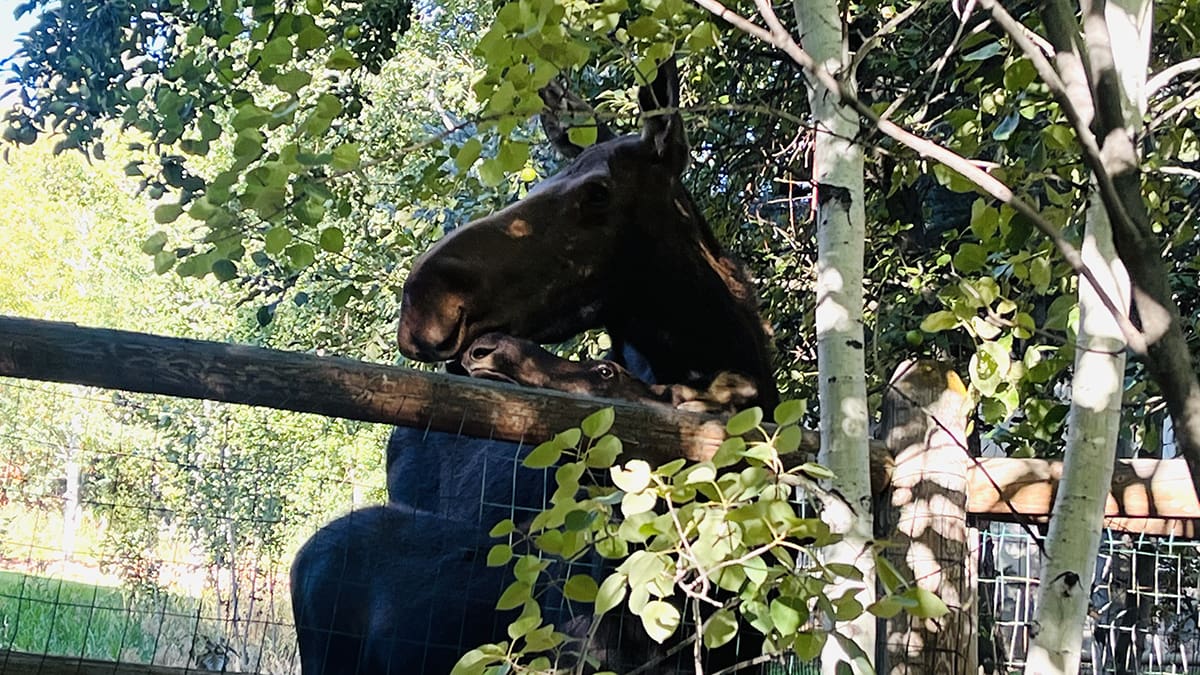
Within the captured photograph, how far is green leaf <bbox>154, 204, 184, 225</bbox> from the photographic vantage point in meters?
1.67

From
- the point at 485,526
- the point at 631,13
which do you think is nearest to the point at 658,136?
the point at 631,13

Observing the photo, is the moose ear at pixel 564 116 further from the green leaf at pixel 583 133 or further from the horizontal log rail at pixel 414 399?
the horizontal log rail at pixel 414 399

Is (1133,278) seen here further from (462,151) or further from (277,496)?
(277,496)

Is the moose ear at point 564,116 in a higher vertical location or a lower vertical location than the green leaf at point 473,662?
higher

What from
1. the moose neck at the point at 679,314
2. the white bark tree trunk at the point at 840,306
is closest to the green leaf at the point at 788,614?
the white bark tree trunk at the point at 840,306

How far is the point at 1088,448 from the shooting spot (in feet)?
5.36

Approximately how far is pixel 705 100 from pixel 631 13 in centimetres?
67

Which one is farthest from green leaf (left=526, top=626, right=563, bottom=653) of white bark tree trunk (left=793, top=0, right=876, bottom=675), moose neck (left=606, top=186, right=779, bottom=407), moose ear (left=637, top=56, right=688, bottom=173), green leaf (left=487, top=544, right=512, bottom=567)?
moose ear (left=637, top=56, right=688, bottom=173)

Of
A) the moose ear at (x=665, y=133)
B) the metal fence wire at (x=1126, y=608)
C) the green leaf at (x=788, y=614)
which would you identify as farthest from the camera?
the metal fence wire at (x=1126, y=608)

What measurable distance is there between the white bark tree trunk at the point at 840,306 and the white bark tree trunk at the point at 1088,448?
0.86 ft

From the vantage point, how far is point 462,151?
161cm

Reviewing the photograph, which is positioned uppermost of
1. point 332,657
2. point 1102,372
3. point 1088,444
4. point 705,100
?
point 705,100

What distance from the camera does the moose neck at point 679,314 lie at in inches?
110

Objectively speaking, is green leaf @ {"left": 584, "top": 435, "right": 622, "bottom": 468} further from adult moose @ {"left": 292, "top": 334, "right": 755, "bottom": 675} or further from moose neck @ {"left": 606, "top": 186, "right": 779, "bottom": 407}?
moose neck @ {"left": 606, "top": 186, "right": 779, "bottom": 407}
